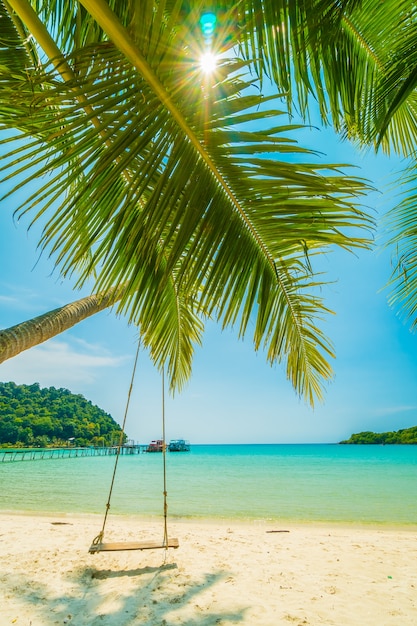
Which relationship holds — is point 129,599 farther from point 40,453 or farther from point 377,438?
point 377,438

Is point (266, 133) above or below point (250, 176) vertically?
above

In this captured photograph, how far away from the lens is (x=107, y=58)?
112 cm

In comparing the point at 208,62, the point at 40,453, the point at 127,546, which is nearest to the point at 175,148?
the point at 208,62

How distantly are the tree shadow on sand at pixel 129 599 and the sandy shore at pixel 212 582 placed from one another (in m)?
0.01

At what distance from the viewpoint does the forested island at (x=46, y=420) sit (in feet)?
178

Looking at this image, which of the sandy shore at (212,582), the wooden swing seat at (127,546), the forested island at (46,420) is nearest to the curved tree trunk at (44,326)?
the sandy shore at (212,582)

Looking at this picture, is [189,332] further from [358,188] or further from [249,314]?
[358,188]

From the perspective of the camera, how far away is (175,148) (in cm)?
132

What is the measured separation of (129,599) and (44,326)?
3.06 m

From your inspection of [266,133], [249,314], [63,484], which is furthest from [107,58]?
[63,484]

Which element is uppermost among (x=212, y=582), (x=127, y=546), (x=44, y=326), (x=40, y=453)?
(x=44, y=326)

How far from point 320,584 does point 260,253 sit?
453cm

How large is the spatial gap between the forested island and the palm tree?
56.9m

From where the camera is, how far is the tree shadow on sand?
327 centimetres
